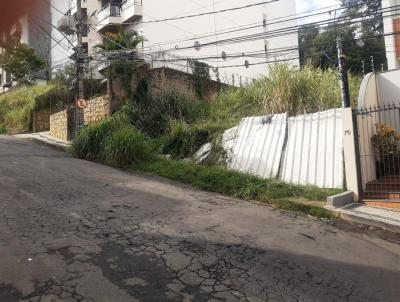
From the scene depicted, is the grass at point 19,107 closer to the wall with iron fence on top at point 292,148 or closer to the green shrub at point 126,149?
the green shrub at point 126,149

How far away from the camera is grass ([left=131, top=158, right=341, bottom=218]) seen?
332 inches

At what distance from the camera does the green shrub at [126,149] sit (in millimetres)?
12977

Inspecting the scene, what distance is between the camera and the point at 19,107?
24469 millimetres

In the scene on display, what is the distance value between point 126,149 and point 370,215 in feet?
25.6

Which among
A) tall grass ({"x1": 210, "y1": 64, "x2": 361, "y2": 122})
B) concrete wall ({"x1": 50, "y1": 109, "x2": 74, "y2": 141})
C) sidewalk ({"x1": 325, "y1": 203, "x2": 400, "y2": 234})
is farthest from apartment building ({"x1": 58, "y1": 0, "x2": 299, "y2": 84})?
sidewalk ({"x1": 325, "y1": 203, "x2": 400, "y2": 234})

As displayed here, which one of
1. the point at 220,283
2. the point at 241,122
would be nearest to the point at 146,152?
the point at 241,122

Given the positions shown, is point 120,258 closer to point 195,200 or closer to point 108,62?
point 195,200

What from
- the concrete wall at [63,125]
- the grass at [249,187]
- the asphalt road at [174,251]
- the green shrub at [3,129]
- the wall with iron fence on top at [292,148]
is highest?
the green shrub at [3,129]

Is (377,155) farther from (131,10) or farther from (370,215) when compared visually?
(131,10)

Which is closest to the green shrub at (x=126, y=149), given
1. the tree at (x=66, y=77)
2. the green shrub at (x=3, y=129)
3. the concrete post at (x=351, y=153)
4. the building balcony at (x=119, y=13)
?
the concrete post at (x=351, y=153)

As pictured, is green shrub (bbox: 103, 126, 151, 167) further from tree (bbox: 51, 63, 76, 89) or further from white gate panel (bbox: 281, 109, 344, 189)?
tree (bbox: 51, 63, 76, 89)

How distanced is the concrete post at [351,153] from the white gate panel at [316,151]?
1.07 feet

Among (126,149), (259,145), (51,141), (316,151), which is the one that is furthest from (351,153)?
(51,141)

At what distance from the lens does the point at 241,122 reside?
39.5ft
